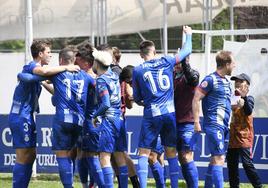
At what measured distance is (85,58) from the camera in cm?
1260

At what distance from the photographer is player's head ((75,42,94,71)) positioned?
1256 centimetres

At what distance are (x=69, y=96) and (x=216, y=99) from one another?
2082 millimetres

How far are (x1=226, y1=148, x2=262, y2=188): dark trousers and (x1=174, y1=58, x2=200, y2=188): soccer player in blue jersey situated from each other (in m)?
1.01

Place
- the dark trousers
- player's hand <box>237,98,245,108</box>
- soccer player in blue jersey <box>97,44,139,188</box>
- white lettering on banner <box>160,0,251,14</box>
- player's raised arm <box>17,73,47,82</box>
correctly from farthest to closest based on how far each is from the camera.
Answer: white lettering on banner <box>160,0,251,14</box>
the dark trousers
player's hand <box>237,98,245,108</box>
soccer player in blue jersey <box>97,44,139,188</box>
player's raised arm <box>17,73,47,82</box>

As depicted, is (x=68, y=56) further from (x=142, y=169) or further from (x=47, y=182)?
(x=47, y=182)

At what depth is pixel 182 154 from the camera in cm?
1295

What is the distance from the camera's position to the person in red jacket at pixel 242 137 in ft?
44.2

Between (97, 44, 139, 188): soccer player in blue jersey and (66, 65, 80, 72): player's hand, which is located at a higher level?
(66, 65, 80, 72): player's hand

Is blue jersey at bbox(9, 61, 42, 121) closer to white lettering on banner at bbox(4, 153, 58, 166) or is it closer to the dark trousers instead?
the dark trousers

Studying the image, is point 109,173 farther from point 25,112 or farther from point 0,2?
point 0,2

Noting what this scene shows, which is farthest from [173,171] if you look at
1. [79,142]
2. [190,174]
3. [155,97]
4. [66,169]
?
→ [66,169]

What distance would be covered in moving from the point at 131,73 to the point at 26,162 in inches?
85.6

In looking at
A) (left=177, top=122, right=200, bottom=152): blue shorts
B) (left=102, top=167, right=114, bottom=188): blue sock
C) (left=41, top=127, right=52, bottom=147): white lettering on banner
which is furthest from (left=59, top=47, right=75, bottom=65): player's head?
(left=41, top=127, right=52, bottom=147): white lettering on banner

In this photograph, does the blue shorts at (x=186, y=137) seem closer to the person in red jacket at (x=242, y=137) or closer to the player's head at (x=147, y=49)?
the person in red jacket at (x=242, y=137)
